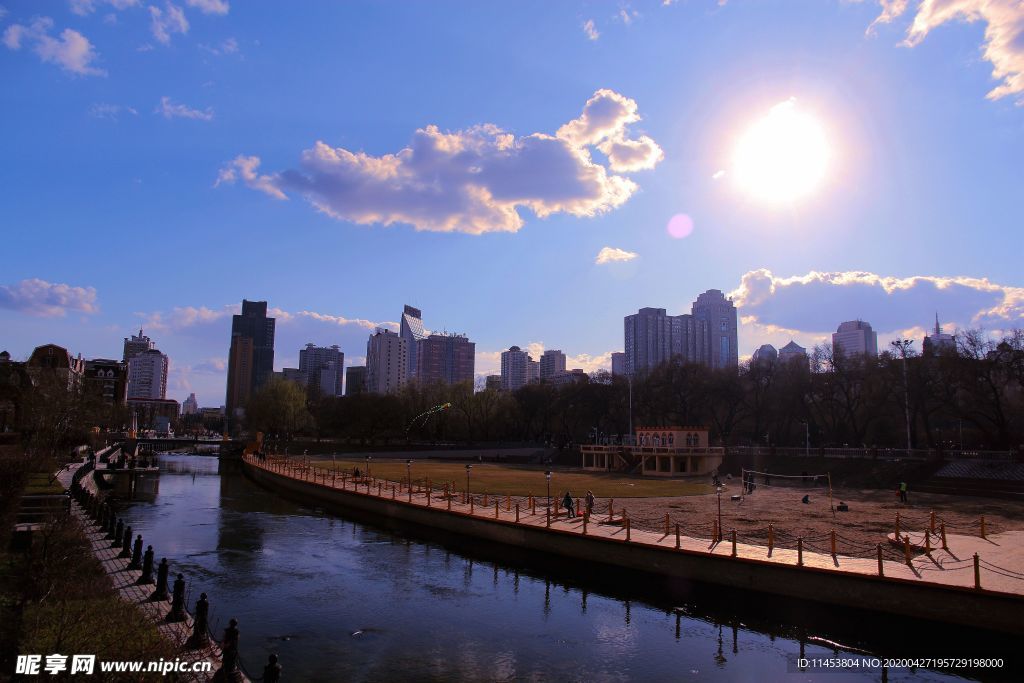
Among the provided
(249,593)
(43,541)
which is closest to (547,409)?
(249,593)

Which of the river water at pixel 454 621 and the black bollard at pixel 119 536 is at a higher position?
the black bollard at pixel 119 536

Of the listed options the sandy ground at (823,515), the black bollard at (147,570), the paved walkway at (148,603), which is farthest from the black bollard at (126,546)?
the sandy ground at (823,515)

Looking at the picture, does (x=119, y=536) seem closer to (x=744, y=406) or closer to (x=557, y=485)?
(x=557, y=485)

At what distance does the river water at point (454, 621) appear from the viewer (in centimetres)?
1844

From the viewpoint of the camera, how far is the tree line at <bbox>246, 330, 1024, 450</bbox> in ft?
236

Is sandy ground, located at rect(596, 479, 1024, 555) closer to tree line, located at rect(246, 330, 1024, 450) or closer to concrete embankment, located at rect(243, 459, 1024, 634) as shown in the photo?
concrete embankment, located at rect(243, 459, 1024, 634)

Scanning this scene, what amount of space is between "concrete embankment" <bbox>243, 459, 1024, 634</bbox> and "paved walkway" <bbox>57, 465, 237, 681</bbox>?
17.3 meters

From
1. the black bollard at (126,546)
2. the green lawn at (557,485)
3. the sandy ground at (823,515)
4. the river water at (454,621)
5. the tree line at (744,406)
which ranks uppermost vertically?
the tree line at (744,406)

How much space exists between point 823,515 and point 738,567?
1779 cm

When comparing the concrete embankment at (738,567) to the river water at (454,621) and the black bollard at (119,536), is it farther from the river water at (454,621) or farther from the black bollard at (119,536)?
the black bollard at (119,536)

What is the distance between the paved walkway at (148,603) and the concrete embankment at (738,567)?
680 inches

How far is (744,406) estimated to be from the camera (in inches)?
3984

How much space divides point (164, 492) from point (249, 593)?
4958 centimetres

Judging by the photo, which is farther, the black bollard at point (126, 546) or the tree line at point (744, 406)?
the tree line at point (744, 406)
